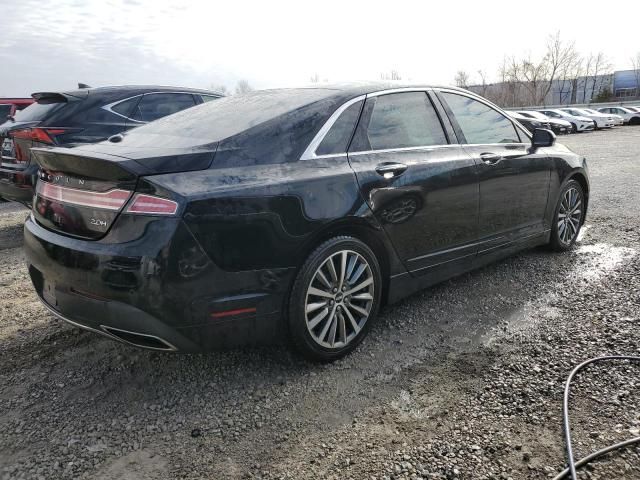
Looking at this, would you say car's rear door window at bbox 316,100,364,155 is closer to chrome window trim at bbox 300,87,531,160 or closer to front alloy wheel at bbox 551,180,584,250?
chrome window trim at bbox 300,87,531,160

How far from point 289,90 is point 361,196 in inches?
40.5

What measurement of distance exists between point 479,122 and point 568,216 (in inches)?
64.2

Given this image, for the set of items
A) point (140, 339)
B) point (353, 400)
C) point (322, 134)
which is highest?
point (322, 134)

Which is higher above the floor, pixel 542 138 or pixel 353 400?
pixel 542 138

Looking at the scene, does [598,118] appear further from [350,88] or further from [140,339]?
[140,339]

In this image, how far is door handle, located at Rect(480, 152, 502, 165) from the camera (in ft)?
12.6

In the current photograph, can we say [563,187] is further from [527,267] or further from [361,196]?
[361,196]

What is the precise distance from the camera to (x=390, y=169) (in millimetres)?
3139

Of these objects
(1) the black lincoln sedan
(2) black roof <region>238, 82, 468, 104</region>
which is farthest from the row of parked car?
(1) the black lincoln sedan

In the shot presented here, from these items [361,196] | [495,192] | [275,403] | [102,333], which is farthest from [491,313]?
[102,333]

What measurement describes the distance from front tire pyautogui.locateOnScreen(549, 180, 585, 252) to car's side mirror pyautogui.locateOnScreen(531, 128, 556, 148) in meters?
0.59

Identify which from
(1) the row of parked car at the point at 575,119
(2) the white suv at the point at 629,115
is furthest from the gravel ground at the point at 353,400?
(2) the white suv at the point at 629,115

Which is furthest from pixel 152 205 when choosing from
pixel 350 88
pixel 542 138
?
pixel 542 138

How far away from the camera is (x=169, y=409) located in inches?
101
